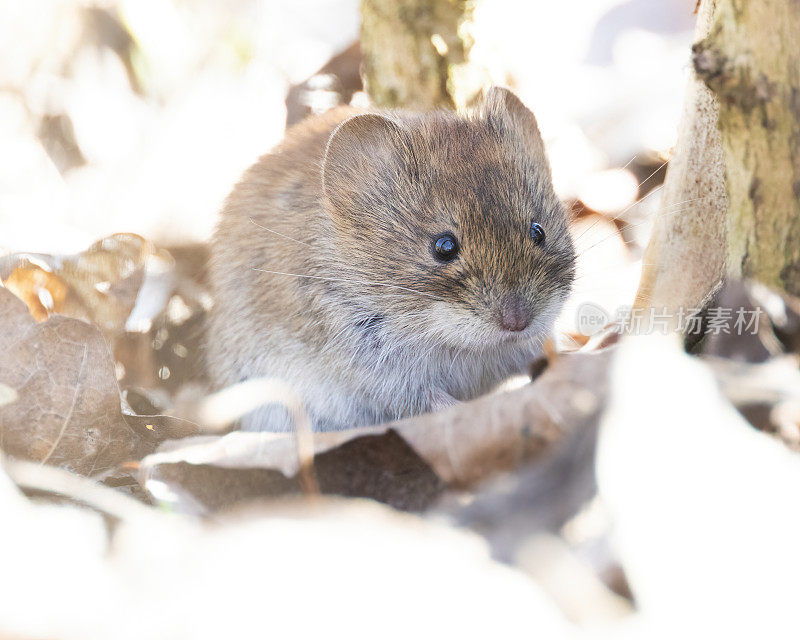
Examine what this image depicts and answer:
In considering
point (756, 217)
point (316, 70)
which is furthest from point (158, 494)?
point (316, 70)

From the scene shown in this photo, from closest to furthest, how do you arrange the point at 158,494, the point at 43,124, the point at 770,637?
the point at 770,637 < the point at 158,494 < the point at 43,124

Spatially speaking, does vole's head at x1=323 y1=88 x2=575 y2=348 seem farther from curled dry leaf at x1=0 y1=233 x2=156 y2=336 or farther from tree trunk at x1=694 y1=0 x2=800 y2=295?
curled dry leaf at x1=0 y1=233 x2=156 y2=336

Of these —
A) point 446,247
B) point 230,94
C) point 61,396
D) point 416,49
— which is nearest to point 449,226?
point 446,247

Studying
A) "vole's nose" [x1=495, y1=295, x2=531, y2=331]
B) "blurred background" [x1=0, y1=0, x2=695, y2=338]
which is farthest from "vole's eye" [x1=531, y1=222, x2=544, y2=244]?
"blurred background" [x1=0, y1=0, x2=695, y2=338]

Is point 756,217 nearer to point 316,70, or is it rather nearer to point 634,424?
point 634,424

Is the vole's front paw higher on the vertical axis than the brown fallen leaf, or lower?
lower

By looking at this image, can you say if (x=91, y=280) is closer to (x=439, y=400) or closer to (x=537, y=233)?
(x=439, y=400)
